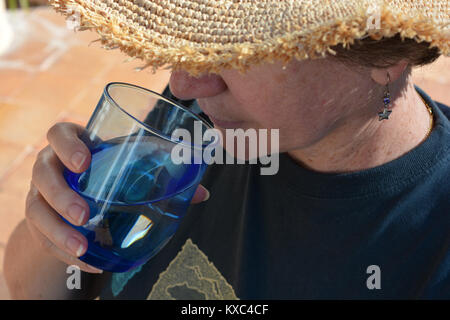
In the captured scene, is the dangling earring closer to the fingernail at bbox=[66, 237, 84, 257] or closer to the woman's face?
the woman's face

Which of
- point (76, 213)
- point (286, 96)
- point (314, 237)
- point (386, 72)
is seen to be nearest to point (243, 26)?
point (286, 96)

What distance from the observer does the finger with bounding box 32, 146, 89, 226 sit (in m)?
0.78

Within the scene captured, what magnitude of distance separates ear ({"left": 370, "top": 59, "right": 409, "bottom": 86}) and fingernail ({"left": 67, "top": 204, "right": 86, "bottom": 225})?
0.50m

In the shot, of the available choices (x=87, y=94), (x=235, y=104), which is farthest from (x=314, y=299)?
(x=87, y=94)

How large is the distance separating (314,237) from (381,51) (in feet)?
1.35

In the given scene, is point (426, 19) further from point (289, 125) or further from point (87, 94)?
point (87, 94)

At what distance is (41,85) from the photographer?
2814 mm

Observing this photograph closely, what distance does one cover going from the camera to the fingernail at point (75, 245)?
80 cm

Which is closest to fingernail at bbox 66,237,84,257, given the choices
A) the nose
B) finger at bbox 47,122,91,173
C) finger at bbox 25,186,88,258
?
finger at bbox 25,186,88,258

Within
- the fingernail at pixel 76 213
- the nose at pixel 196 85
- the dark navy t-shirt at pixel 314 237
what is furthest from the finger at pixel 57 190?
the dark navy t-shirt at pixel 314 237

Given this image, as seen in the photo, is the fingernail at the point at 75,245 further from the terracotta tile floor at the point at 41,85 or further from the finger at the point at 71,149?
the terracotta tile floor at the point at 41,85

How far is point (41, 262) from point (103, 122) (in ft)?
1.51

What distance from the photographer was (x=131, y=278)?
1.13 meters

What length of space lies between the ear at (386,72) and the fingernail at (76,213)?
0.50 meters
